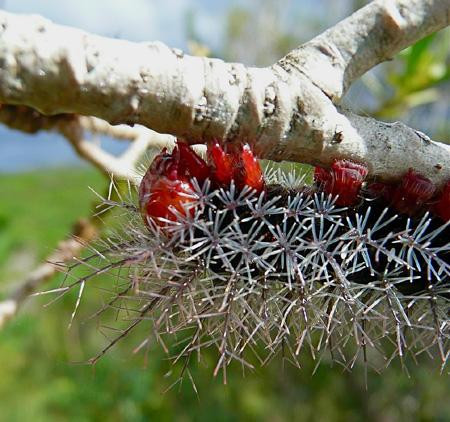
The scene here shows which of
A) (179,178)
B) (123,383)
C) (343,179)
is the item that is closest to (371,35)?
(343,179)

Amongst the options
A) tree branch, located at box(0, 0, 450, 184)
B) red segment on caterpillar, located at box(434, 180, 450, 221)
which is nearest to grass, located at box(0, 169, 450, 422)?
red segment on caterpillar, located at box(434, 180, 450, 221)

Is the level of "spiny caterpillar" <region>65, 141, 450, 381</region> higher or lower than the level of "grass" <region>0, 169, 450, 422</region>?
higher

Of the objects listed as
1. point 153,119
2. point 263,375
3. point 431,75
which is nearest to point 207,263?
point 153,119

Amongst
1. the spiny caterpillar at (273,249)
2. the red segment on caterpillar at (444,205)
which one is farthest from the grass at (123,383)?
the red segment on caterpillar at (444,205)

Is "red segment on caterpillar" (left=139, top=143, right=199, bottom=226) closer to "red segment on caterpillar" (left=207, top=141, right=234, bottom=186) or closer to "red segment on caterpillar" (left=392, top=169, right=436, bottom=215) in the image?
"red segment on caterpillar" (left=207, top=141, right=234, bottom=186)

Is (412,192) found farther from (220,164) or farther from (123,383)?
(123,383)

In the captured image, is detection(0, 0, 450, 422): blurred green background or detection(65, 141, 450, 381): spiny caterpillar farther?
detection(0, 0, 450, 422): blurred green background

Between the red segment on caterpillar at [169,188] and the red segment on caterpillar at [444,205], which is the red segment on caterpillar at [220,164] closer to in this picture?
the red segment on caterpillar at [169,188]
